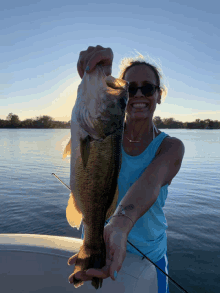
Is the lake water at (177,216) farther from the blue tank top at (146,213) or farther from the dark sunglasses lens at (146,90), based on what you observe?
the dark sunglasses lens at (146,90)

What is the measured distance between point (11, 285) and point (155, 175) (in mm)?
2344

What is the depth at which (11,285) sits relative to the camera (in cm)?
286

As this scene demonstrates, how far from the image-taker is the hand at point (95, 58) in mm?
1789

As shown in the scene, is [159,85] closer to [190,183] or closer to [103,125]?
[103,125]

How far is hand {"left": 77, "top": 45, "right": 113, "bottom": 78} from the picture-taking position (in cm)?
179

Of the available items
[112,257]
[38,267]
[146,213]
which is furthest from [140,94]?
[38,267]

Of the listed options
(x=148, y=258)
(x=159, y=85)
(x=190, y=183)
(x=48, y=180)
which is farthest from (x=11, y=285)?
(x=190, y=183)

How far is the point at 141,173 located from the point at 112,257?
97 cm

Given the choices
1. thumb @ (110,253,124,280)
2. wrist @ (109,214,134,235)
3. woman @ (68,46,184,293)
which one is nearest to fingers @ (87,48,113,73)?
woman @ (68,46,184,293)

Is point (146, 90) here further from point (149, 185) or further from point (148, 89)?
point (149, 185)

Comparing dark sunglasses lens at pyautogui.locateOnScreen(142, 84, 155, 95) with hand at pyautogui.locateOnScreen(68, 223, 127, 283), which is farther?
dark sunglasses lens at pyautogui.locateOnScreen(142, 84, 155, 95)

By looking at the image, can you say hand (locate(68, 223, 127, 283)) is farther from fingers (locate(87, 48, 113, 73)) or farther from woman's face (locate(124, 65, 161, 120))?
woman's face (locate(124, 65, 161, 120))

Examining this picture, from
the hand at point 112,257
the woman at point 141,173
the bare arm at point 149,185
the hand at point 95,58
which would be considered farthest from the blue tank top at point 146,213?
the hand at point 95,58

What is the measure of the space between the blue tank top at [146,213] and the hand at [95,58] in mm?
966
